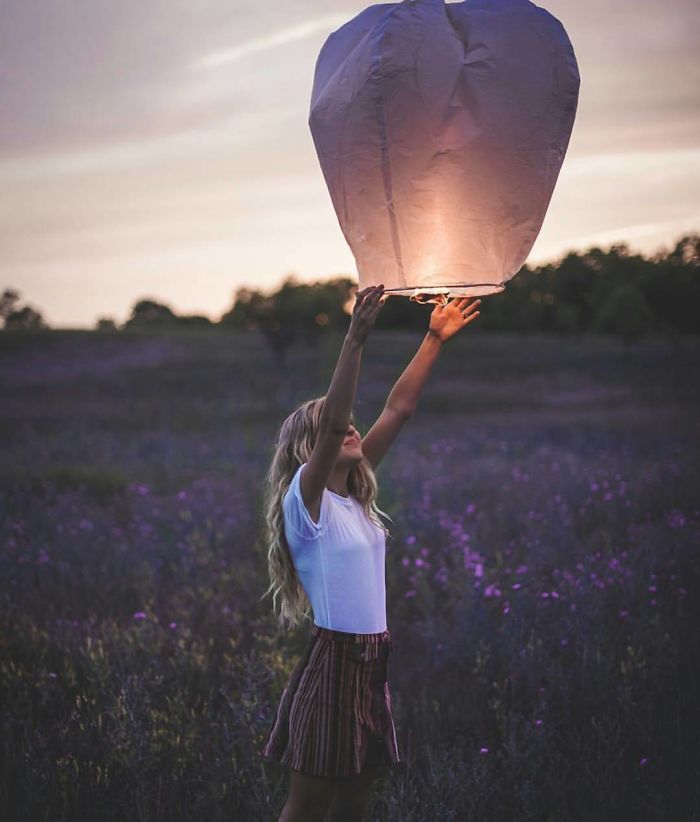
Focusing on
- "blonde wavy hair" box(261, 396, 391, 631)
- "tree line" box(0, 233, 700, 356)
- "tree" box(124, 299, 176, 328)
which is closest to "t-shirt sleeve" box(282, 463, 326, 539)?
"blonde wavy hair" box(261, 396, 391, 631)

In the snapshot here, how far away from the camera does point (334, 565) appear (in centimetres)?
219

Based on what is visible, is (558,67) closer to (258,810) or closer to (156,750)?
(258,810)

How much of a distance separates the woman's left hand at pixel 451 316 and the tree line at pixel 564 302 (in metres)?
2.05

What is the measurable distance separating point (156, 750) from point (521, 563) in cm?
296

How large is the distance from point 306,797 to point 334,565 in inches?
27.1

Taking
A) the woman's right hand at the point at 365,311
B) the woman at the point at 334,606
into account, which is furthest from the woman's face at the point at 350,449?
the woman's right hand at the point at 365,311

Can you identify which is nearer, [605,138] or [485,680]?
[485,680]

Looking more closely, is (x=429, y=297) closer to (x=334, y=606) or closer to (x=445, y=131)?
(x=445, y=131)

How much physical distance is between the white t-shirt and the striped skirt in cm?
5

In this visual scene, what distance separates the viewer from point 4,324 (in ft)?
249

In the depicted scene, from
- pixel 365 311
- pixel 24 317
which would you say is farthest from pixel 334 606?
pixel 24 317

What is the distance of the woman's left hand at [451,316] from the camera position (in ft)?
8.41

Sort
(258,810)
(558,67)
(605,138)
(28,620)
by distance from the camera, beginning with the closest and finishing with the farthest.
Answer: (558,67)
(258,810)
(28,620)
(605,138)

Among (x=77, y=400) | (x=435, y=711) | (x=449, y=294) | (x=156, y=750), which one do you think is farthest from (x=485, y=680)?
(x=77, y=400)
